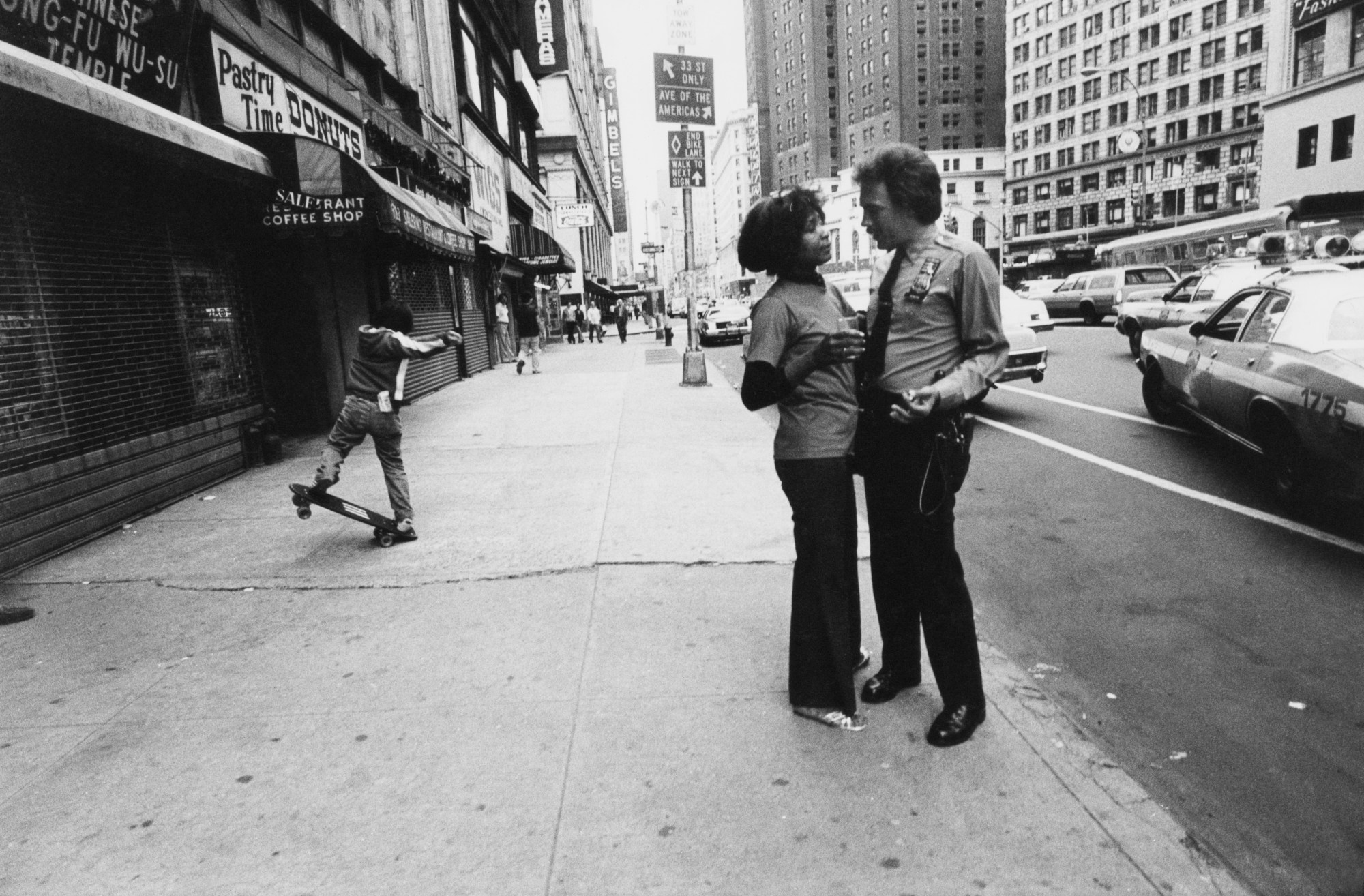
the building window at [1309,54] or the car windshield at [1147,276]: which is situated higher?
the building window at [1309,54]

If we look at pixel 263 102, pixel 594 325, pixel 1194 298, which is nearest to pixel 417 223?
pixel 263 102

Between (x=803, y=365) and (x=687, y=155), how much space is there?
12.9m

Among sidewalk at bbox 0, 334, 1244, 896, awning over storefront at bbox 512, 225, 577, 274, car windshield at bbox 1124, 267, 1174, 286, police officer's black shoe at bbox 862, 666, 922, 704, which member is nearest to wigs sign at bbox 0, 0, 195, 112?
sidewalk at bbox 0, 334, 1244, 896

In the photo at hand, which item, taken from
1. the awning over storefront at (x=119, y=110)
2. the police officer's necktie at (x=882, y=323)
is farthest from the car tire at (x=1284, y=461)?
the awning over storefront at (x=119, y=110)

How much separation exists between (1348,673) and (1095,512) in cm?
275

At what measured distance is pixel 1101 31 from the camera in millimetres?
78625

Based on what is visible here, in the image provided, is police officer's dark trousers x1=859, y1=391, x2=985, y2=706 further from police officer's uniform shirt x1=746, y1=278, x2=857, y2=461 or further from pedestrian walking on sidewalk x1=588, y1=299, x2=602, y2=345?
pedestrian walking on sidewalk x1=588, y1=299, x2=602, y2=345

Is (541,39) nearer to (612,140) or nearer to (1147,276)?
(1147,276)

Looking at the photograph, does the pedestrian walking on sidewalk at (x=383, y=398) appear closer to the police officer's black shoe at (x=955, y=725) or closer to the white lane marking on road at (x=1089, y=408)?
the police officer's black shoe at (x=955, y=725)

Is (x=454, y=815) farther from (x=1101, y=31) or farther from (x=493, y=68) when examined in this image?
(x=1101, y=31)

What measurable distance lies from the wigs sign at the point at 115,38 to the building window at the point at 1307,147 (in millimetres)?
49919

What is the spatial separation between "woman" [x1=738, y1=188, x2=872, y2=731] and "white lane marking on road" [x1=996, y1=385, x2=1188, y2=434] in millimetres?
7208

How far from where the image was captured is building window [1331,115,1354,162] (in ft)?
128

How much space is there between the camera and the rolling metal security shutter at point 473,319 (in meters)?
19.4
